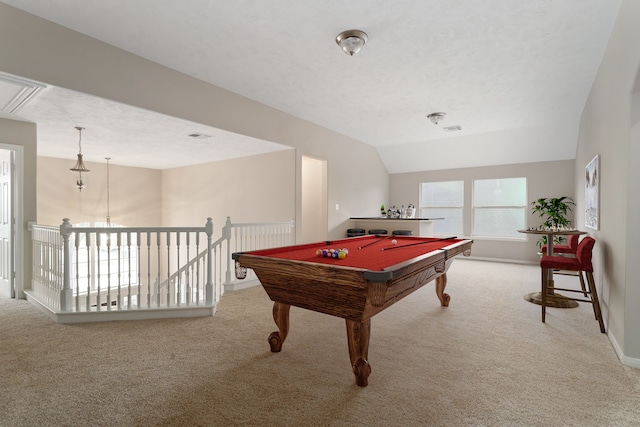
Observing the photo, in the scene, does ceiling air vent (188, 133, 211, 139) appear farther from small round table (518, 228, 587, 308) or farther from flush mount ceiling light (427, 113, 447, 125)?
small round table (518, 228, 587, 308)

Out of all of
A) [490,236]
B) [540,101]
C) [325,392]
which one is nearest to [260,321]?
[325,392]

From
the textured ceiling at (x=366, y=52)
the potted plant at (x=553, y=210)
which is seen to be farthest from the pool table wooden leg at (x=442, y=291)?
the potted plant at (x=553, y=210)

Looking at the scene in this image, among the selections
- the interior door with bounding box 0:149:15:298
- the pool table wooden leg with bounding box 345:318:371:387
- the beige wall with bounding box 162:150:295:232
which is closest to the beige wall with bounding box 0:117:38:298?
the interior door with bounding box 0:149:15:298

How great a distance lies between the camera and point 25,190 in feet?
13.5

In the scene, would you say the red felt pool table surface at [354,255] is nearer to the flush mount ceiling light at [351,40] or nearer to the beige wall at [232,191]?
the flush mount ceiling light at [351,40]

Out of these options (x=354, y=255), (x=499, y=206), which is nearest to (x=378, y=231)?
(x=499, y=206)

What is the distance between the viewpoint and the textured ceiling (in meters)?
2.66

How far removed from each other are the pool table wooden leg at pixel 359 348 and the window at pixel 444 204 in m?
6.70

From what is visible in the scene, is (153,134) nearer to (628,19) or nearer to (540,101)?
(628,19)

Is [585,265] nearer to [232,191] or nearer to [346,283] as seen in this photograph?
[346,283]

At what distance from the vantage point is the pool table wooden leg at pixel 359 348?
6.89 ft

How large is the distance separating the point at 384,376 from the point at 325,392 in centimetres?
45

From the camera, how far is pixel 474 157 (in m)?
7.51

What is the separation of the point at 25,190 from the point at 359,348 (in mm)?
4602
